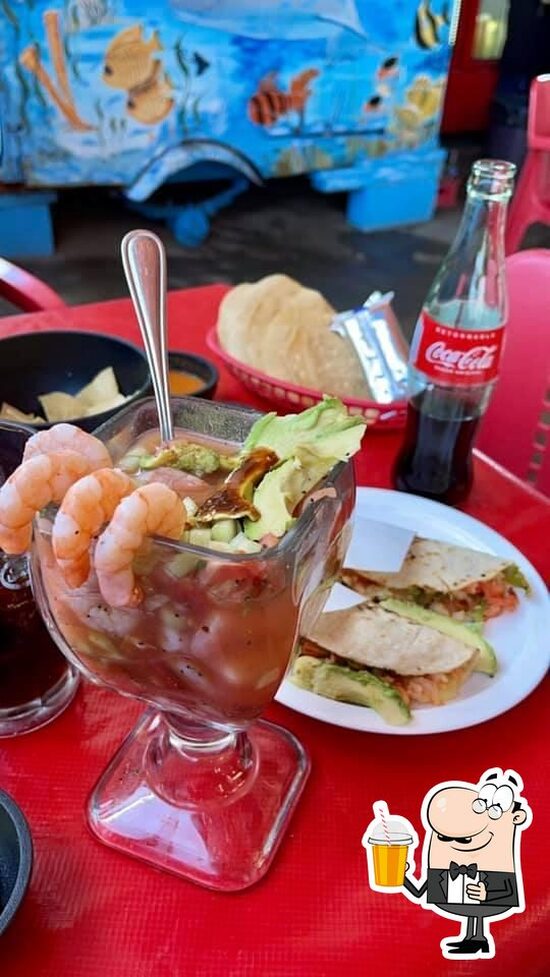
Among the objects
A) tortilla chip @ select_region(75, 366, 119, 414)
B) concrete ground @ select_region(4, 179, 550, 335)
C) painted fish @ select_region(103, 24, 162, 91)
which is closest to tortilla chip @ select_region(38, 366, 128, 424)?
tortilla chip @ select_region(75, 366, 119, 414)

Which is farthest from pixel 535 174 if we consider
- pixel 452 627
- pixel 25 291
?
pixel 452 627

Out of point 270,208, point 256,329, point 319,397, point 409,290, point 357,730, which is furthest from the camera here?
point 270,208

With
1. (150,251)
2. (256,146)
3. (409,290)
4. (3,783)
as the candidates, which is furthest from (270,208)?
(3,783)

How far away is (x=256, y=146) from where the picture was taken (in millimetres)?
4016

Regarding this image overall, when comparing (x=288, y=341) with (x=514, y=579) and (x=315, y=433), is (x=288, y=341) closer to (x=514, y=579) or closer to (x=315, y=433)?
(x=514, y=579)

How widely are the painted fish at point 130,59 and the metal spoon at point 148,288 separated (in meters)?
3.17

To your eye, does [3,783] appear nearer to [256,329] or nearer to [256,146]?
[256,329]

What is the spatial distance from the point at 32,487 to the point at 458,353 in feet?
2.10

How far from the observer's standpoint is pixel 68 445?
56 centimetres

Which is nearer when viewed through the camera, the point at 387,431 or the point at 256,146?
the point at 387,431

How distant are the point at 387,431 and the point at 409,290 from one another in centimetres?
275

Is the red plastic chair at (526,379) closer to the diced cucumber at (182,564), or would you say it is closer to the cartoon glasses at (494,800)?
the cartoon glasses at (494,800)

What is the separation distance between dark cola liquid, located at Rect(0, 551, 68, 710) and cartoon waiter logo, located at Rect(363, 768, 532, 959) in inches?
11.7

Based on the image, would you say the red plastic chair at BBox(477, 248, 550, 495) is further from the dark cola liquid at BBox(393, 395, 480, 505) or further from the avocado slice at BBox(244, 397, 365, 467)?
the avocado slice at BBox(244, 397, 365, 467)
